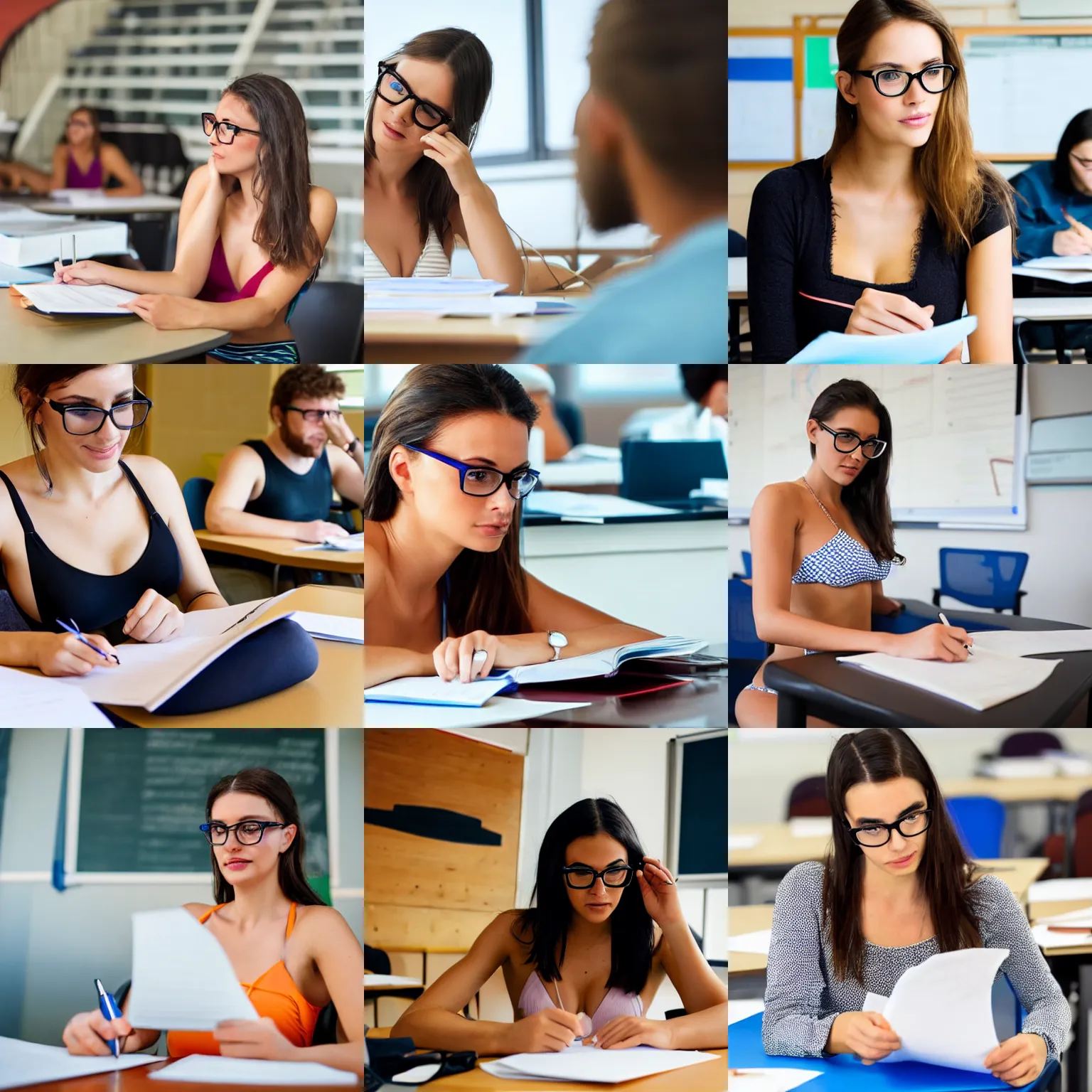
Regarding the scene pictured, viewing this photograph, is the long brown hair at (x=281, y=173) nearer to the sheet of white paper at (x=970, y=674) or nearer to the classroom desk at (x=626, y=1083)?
the sheet of white paper at (x=970, y=674)

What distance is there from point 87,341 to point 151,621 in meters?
0.48

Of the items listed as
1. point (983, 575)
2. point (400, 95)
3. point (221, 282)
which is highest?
point (400, 95)

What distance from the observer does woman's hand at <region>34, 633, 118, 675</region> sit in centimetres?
187

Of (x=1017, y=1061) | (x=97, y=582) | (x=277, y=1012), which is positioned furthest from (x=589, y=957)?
(x=97, y=582)

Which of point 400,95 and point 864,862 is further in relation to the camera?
point 864,862

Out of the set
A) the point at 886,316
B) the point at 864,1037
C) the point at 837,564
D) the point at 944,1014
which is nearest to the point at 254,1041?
the point at 864,1037

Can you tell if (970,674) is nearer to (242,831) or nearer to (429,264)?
(429,264)

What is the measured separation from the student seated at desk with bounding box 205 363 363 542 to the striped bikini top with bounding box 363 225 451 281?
187mm

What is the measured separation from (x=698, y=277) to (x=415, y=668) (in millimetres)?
825

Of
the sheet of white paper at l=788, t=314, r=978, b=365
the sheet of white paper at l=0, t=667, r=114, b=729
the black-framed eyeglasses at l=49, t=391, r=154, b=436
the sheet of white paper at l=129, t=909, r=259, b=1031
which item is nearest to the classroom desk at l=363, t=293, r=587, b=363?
the black-framed eyeglasses at l=49, t=391, r=154, b=436

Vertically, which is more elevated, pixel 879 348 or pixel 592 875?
pixel 879 348

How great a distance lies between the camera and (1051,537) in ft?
6.51

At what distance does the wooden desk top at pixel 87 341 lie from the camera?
1884 millimetres

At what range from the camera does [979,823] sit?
2.02 metres
